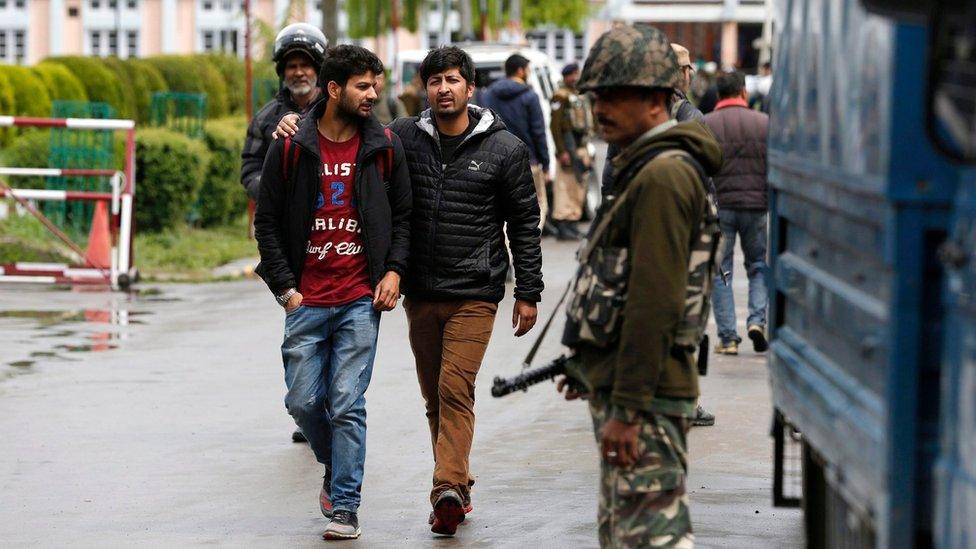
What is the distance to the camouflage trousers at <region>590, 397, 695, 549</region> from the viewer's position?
4.68 m

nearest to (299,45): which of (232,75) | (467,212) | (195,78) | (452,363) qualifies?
(467,212)

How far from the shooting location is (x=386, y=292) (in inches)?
278

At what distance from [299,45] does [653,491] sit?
478cm

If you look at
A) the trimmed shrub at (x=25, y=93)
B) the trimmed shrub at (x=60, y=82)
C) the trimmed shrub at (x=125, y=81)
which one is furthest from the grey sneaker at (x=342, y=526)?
the trimmed shrub at (x=125, y=81)

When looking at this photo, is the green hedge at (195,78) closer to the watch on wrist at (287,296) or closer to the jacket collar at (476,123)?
the jacket collar at (476,123)

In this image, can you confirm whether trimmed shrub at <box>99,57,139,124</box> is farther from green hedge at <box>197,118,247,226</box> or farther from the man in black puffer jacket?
the man in black puffer jacket

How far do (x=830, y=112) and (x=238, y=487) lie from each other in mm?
4180

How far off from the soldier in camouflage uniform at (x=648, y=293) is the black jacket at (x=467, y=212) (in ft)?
7.89

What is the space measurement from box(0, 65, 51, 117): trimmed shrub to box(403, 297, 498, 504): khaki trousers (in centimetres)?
2327

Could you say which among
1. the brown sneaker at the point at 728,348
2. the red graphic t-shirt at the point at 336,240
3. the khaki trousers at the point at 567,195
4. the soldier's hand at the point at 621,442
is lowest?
the brown sneaker at the point at 728,348

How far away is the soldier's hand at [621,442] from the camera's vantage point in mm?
4621

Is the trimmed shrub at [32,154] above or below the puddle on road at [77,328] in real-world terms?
above

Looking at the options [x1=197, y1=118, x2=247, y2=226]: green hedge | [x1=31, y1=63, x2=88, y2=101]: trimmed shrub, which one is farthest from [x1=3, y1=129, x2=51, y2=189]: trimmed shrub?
[x1=31, y1=63, x2=88, y2=101]: trimmed shrub

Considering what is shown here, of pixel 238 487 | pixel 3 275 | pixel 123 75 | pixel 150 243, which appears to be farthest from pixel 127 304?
pixel 123 75
